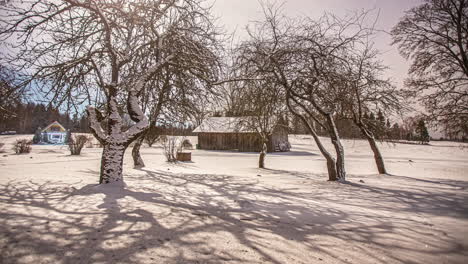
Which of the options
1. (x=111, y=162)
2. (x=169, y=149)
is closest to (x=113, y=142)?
(x=111, y=162)

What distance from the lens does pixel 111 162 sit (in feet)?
17.3

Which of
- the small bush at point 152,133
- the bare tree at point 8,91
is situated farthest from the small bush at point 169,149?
the bare tree at point 8,91

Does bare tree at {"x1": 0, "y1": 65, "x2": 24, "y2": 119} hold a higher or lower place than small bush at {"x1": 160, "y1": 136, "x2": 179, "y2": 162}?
higher

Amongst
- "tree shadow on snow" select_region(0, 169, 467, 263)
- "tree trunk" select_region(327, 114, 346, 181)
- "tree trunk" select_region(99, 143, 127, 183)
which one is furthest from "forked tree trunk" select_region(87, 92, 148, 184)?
"tree trunk" select_region(327, 114, 346, 181)

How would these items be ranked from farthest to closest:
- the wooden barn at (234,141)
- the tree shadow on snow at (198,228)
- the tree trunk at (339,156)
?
the wooden barn at (234,141) → the tree trunk at (339,156) → the tree shadow on snow at (198,228)

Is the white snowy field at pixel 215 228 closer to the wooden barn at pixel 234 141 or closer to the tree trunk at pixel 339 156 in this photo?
the tree trunk at pixel 339 156

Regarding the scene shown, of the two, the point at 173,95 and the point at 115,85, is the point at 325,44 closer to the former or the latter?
the point at 173,95

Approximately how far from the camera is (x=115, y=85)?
5.86 metres

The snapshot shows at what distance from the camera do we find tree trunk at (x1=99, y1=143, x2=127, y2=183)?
17.2 feet

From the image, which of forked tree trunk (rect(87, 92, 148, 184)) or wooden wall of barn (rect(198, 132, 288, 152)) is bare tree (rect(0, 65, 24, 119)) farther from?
wooden wall of barn (rect(198, 132, 288, 152))

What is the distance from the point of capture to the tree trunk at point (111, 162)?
5.23 metres

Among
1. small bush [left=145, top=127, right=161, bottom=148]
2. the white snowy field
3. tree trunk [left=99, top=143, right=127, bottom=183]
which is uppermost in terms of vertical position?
small bush [left=145, top=127, right=161, bottom=148]

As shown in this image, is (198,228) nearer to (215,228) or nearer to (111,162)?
(215,228)

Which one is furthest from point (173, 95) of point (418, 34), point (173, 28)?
point (418, 34)
